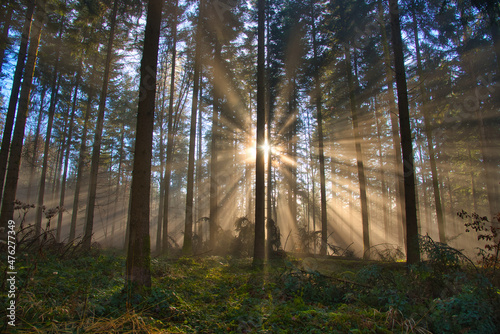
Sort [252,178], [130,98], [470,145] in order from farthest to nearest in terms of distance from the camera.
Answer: [252,178] < [130,98] < [470,145]

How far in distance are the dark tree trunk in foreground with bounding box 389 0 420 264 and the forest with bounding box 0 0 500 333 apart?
0.05 metres

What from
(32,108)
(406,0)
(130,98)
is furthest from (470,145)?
(32,108)

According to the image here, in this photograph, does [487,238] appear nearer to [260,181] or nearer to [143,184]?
[260,181]

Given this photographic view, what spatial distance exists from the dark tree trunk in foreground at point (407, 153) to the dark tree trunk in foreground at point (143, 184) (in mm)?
7233

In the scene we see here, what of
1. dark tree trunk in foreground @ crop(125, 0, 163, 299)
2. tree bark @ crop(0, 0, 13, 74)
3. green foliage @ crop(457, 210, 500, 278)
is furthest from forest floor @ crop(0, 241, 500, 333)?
tree bark @ crop(0, 0, 13, 74)

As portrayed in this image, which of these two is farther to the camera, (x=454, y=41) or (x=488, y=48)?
(x=454, y=41)

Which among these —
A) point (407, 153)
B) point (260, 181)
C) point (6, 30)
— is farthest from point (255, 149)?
point (6, 30)

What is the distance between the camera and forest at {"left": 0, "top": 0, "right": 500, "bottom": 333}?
4121 mm

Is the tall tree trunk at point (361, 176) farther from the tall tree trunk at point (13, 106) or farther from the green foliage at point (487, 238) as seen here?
the tall tree trunk at point (13, 106)

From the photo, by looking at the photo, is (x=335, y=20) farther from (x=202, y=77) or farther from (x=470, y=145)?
(x=470, y=145)

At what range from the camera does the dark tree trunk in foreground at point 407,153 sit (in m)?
7.59

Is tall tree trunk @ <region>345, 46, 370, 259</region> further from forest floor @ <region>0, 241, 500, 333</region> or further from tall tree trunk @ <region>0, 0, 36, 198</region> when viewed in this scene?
tall tree trunk @ <region>0, 0, 36, 198</region>

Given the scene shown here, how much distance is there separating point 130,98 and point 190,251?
1528cm

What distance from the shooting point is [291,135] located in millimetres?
20125
